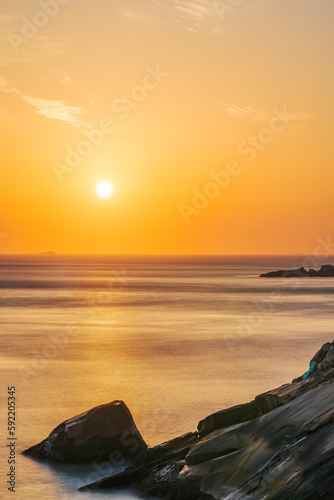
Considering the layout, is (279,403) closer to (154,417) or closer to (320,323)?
(154,417)

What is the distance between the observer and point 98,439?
50.7 feet

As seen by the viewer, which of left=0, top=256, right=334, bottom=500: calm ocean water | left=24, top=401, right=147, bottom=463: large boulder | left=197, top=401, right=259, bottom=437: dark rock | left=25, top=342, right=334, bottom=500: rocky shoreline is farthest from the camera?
left=0, top=256, right=334, bottom=500: calm ocean water

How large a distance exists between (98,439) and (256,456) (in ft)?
15.0

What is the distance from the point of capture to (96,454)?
15.4m

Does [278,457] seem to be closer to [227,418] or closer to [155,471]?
[227,418]

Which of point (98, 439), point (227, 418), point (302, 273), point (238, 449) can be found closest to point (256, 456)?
point (238, 449)

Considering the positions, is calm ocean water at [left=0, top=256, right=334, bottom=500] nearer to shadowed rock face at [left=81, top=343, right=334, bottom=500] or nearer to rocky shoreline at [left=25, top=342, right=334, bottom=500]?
rocky shoreline at [left=25, top=342, right=334, bottom=500]

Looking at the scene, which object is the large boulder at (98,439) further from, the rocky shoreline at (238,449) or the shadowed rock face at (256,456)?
the shadowed rock face at (256,456)

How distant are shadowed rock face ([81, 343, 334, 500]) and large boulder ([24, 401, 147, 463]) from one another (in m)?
1.12

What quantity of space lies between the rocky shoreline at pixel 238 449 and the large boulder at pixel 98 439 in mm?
23

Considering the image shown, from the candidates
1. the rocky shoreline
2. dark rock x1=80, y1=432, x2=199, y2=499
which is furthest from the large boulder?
dark rock x1=80, y1=432, x2=199, y2=499

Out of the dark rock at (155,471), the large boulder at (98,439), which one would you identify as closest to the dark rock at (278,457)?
the dark rock at (155,471)

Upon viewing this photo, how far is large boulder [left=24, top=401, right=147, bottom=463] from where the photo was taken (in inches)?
609

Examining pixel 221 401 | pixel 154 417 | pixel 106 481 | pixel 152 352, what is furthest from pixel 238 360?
pixel 106 481
